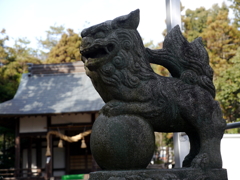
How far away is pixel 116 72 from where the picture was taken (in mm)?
3219

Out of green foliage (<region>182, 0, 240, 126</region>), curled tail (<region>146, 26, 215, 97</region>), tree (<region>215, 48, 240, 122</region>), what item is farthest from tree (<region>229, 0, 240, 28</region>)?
curled tail (<region>146, 26, 215, 97</region>)

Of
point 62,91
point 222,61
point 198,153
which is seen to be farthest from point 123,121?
point 222,61

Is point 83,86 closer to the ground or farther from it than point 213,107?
farther from it

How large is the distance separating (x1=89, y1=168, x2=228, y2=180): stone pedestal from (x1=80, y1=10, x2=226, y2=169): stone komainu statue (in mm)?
76

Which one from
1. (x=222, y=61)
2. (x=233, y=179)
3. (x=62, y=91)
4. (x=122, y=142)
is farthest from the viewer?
(x=222, y=61)

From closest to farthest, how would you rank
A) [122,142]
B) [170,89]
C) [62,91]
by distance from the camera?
[122,142] → [170,89] → [62,91]

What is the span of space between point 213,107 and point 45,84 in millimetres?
15805

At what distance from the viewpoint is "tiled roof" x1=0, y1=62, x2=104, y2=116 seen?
49.5 feet

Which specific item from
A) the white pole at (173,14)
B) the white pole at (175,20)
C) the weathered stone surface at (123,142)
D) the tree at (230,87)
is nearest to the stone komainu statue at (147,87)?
the weathered stone surface at (123,142)

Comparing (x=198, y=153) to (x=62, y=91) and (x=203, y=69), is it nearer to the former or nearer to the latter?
(x=203, y=69)

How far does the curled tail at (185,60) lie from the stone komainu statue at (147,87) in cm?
1

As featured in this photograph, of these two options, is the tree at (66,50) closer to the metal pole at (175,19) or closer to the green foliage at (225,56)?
the green foliage at (225,56)

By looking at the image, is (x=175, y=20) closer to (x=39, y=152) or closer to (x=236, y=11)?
(x=39, y=152)

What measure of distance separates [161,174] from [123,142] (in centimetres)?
48
